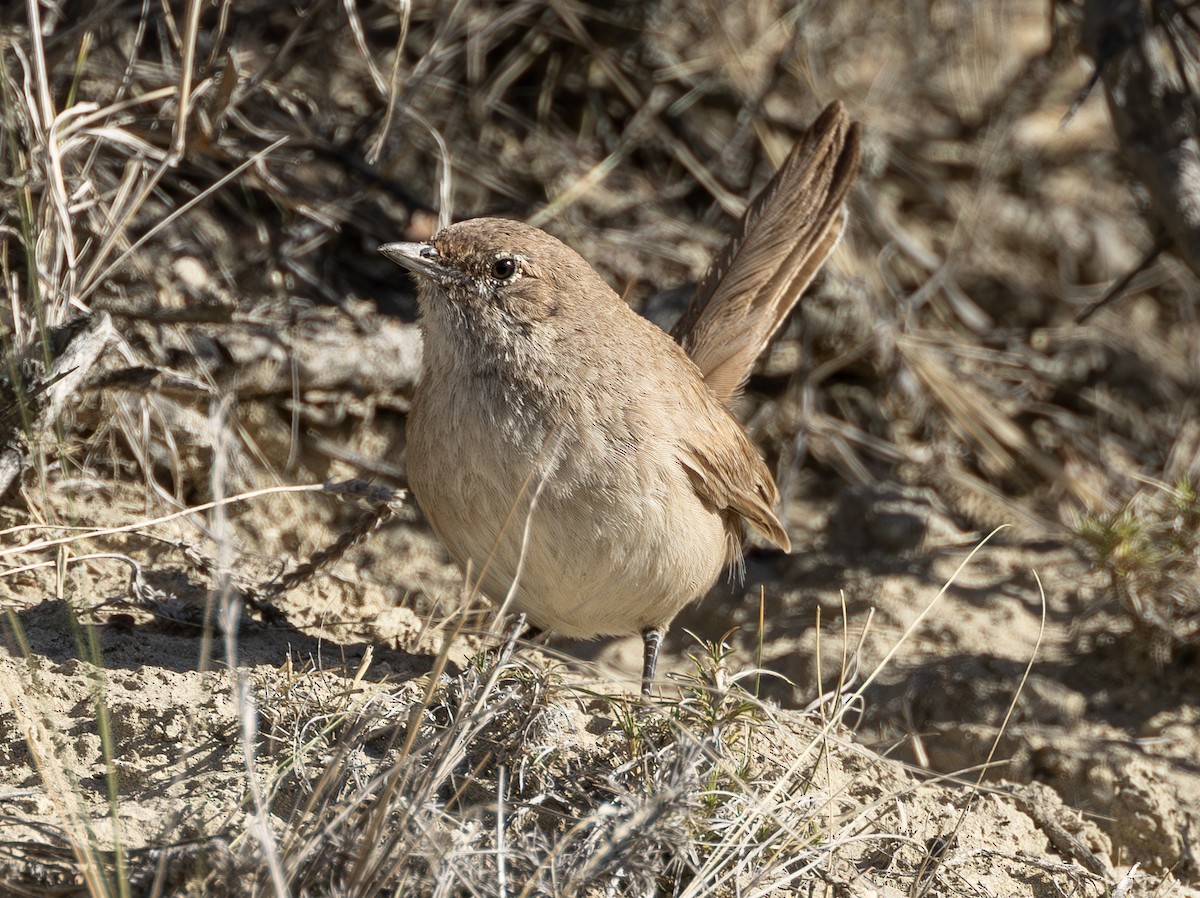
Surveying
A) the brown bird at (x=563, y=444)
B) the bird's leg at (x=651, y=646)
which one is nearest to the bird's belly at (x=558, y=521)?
the brown bird at (x=563, y=444)

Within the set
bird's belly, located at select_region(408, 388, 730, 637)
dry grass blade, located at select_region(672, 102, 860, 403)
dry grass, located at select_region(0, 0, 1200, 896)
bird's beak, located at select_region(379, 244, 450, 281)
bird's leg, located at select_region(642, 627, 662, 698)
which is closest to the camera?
dry grass, located at select_region(0, 0, 1200, 896)

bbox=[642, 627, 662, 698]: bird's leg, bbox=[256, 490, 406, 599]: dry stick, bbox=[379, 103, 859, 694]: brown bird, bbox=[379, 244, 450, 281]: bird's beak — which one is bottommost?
bbox=[642, 627, 662, 698]: bird's leg

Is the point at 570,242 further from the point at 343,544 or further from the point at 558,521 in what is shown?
the point at 558,521

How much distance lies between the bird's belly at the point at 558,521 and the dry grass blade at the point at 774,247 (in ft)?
3.15

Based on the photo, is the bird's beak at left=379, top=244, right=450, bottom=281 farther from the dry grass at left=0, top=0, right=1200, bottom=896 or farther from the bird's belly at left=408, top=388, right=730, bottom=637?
the dry grass at left=0, top=0, right=1200, bottom=896

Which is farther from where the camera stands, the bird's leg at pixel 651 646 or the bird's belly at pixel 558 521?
the bird's leg at pixel 651 646

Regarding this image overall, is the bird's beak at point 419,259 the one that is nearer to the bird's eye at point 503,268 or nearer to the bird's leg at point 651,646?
the bird's eye at point 503,268

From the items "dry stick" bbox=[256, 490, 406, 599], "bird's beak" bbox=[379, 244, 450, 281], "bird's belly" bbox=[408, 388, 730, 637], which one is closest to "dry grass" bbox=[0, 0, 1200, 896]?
"bird's belly" bbox=[408, 388, 730, 637]

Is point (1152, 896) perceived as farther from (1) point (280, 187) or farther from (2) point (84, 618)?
(1) point (280, 187)

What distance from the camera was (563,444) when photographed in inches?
132

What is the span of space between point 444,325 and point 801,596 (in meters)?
2.04

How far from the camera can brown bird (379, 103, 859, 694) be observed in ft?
11.0

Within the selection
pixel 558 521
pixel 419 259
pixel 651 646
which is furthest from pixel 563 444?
pixel 651 646

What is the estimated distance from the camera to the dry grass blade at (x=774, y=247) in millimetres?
4504
